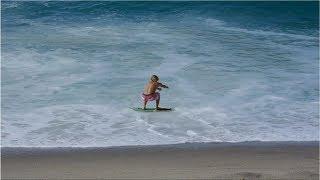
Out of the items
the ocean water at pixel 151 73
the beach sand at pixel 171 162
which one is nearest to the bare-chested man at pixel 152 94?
the ocean water at pixel 151 73

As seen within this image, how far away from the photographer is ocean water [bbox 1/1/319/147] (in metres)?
11.1

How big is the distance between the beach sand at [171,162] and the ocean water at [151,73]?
42 cm

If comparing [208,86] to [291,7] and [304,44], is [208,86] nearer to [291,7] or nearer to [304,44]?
[304,44]

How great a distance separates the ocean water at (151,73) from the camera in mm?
11094

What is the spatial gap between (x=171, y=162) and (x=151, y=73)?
22.6 feet

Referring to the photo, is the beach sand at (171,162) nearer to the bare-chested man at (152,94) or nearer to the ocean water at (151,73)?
the ocean water at (151,73)

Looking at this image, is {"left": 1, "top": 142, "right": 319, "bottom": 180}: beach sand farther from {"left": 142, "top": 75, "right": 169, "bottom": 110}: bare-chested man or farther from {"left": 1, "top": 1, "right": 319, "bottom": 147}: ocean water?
{"left": 142, "top": 75, "right": 169, "bottom": 110}: bare-chested man

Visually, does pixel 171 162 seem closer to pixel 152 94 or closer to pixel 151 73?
pixel 152 94

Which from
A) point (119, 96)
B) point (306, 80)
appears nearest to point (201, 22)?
point (306, 80)

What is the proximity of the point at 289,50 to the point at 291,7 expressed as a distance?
42.5 ft

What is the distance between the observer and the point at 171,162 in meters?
9.23

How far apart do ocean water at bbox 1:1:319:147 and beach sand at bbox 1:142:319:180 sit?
0.42 m

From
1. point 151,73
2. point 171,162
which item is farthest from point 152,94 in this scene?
point 171,162

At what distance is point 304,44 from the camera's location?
2116 cm
